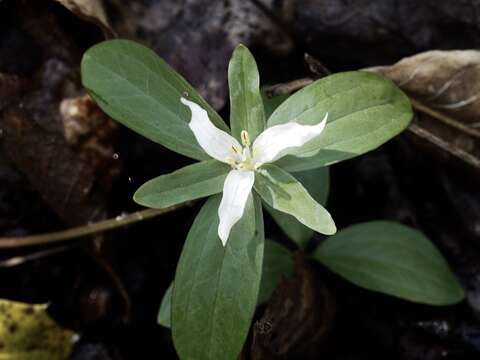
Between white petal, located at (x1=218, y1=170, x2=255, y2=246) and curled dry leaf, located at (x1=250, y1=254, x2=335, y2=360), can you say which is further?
curled dry leaf, located at (x1=250, y1=254, x2=335, y2=360)

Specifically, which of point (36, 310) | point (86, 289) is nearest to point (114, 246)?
point (86, 289)

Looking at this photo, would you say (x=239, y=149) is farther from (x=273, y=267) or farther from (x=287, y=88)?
(x=273, y=267)

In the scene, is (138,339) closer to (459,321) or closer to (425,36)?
(459,321)

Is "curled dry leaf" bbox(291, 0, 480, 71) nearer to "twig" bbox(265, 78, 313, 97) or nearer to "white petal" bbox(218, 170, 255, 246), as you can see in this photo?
"twig" bbox(265, 78, 313, 97)

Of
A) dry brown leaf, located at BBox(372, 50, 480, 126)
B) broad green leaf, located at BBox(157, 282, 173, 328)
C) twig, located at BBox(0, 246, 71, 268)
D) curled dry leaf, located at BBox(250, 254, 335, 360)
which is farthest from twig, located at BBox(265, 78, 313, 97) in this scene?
twig, located at BBox(0, 246, 71, 268)

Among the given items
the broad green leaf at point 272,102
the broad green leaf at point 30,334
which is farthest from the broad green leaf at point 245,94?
the broad green leaf at point 30,334
